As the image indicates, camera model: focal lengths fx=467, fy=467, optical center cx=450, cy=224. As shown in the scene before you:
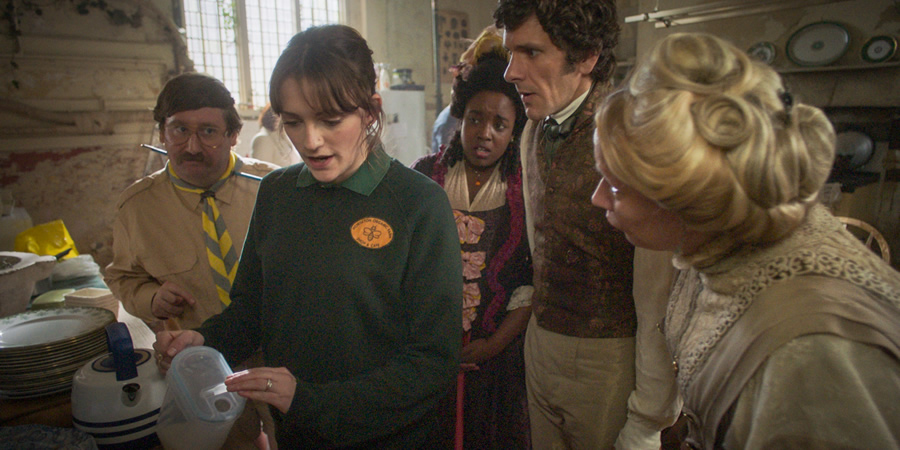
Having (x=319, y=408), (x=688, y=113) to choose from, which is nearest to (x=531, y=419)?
(x=319, y=408)

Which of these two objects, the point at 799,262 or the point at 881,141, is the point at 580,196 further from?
the point at 881,141

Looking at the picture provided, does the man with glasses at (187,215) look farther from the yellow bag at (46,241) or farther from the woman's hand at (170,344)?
the yellow bag at (46,241)

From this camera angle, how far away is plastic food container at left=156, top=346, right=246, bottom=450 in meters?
0.85

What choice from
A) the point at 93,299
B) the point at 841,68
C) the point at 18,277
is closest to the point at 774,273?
the point at 18,277

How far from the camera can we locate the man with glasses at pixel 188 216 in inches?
64.2

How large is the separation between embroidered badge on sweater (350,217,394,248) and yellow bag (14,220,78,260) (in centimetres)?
335

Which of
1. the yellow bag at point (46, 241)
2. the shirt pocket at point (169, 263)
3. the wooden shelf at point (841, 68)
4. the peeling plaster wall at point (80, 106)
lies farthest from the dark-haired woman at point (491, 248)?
the peeling plaster wall at point (80, 106)

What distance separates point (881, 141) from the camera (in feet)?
16.4

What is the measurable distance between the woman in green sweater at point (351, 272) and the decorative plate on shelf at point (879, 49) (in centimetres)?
591

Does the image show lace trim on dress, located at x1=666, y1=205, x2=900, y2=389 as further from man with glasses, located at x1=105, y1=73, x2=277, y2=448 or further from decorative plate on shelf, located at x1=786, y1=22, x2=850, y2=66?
decorative plate on shelf, located at x1=786, y1=22, x2=850, y2=66

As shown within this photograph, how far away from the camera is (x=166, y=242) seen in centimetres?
170

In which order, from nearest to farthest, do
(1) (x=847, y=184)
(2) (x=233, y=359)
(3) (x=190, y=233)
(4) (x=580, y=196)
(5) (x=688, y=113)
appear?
(5) (x=688, y=113) → (2) (x=233, y=359) → (4) (x=580, y=196) → (3) (x=190, y=233) → (1) (x=847, y=184)

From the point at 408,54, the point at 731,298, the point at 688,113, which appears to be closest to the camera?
the point at 688,113

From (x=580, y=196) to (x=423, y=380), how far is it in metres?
0.69
